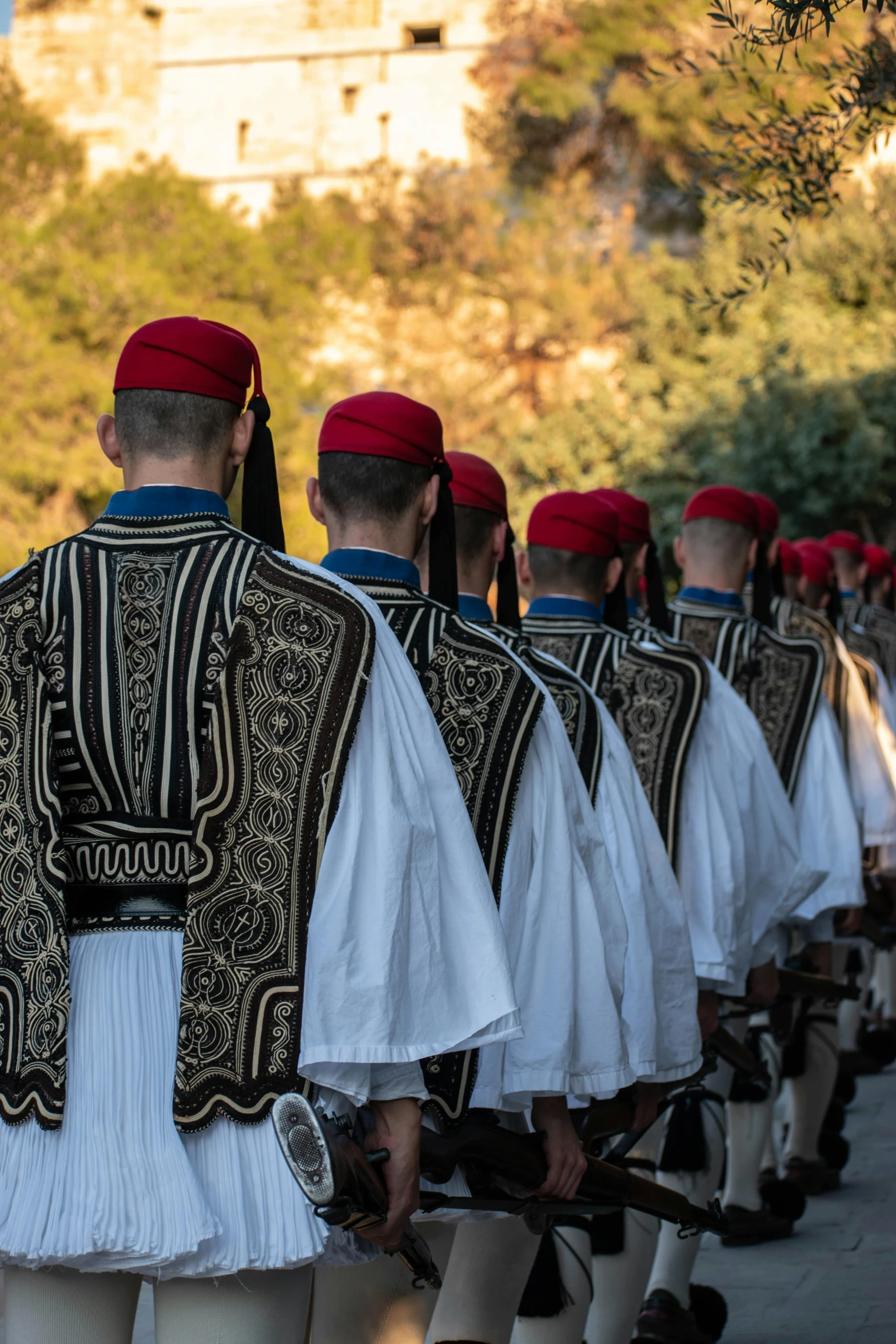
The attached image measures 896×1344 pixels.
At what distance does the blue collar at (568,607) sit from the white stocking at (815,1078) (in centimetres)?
273

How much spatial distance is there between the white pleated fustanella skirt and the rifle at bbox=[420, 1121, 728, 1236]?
0.51 meters

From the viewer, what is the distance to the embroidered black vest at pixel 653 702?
478cm

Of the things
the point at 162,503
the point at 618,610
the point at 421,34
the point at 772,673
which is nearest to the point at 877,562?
the point at 772,673

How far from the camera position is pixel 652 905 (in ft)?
13.2

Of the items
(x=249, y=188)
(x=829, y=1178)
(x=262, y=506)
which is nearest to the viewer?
(x=262, y=506)

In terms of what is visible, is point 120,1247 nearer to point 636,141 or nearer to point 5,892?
point 5,892

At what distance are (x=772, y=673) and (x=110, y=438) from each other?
3.63 meters

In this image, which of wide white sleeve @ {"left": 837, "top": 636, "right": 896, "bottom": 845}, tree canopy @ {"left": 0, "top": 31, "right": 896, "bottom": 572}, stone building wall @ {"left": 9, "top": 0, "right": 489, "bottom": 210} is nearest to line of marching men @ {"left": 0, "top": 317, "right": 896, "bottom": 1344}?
wide white sleeve @ {"left": 837, "top": 636, "right": 896, "bottom": 845}

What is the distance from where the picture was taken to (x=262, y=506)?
9.36ft

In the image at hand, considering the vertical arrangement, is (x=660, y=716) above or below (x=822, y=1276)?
Result: above

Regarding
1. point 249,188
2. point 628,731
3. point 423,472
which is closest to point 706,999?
point 628,731

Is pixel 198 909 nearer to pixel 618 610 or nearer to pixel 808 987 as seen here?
pixel 618 610

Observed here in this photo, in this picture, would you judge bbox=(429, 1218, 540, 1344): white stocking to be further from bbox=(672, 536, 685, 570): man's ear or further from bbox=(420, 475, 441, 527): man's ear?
bbox=(672, 536, 685, 570): man's ear

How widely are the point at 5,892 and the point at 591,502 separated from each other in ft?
8.38
